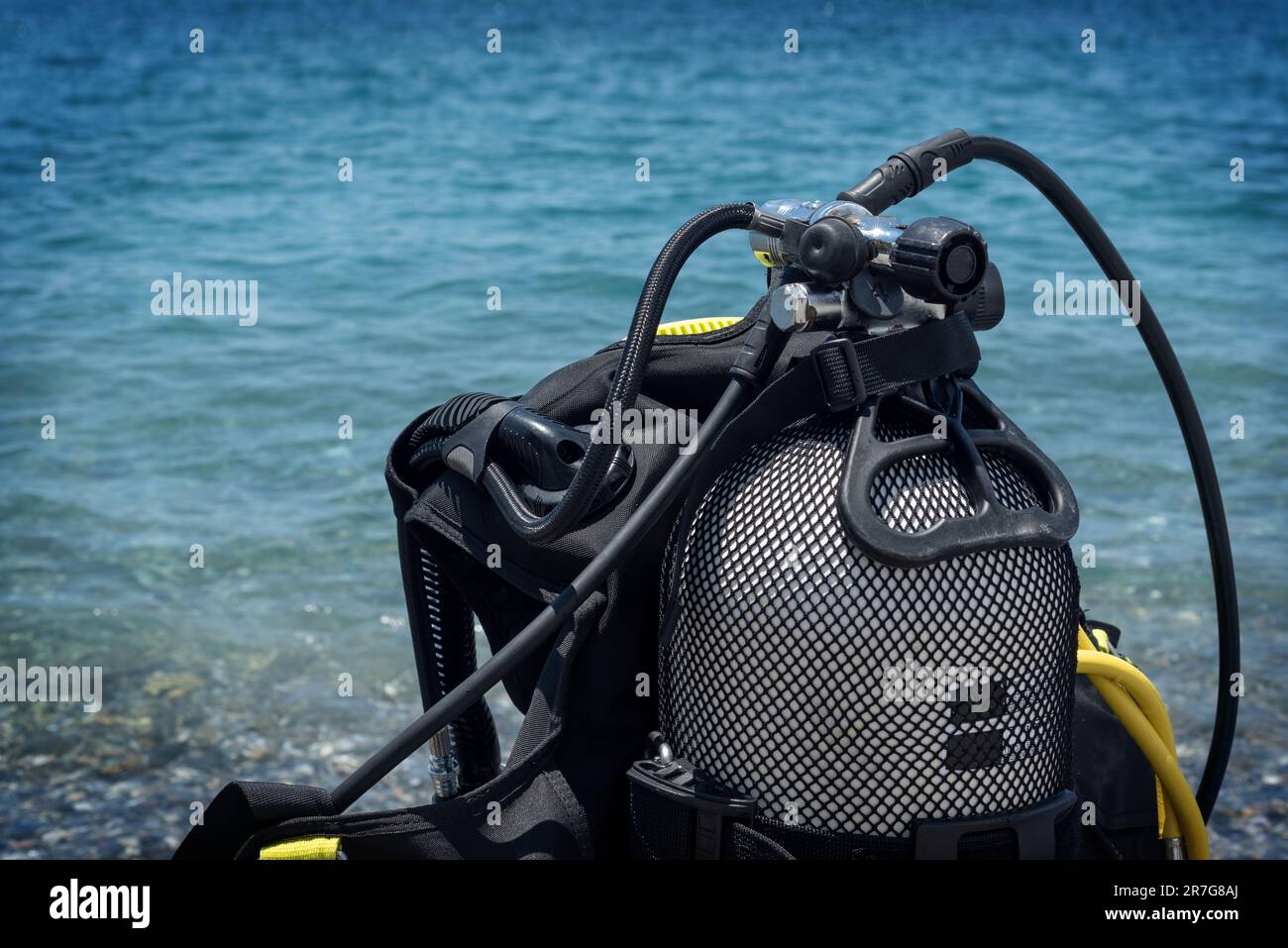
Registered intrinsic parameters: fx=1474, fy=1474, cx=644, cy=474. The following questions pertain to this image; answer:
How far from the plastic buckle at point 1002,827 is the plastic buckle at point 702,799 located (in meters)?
0.20

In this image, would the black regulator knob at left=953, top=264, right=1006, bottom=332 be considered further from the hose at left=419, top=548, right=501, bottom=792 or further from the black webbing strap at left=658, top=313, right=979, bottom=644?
the hose at left=419, top=548, right=501, bottom=792

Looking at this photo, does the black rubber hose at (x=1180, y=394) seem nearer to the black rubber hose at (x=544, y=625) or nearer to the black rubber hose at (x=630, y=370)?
the black rubber hose at (x=630, y=370)

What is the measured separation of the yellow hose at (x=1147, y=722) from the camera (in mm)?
1954

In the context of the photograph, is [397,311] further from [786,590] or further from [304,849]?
[786,590]

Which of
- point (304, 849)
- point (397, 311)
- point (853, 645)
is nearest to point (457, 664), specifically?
point (304, 849)

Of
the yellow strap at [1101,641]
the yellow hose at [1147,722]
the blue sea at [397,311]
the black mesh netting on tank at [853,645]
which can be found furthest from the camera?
the blue sea at [397,311]

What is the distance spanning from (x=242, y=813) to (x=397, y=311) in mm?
8094

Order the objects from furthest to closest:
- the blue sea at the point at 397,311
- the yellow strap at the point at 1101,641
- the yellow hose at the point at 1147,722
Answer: the blue sea at the point at 397,311
the yellow strap at the point at 1101,641
the yellow hose at the point at 1147,722

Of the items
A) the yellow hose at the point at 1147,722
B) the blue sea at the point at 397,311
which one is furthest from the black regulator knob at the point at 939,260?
the blue sea at the point at 397,311

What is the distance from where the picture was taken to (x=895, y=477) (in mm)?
1624

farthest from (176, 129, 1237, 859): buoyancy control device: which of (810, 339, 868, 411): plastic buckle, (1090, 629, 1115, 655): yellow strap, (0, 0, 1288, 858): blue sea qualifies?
(0, 0, 1288, 858): blue sea

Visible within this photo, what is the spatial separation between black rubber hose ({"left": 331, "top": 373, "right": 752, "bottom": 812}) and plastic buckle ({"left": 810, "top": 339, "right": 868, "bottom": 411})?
0.13 meters

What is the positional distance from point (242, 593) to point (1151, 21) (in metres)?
24.9
